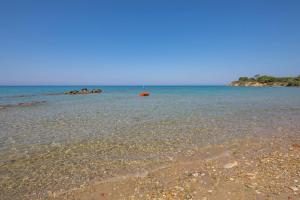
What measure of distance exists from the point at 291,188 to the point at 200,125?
6.75 metres

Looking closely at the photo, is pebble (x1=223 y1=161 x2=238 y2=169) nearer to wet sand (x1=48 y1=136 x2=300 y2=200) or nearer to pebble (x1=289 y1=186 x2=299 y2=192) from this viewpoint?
wet sand (x1=48 y1=136 x2=300 y2=200)

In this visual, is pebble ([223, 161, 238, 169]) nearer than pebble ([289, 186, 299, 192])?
No

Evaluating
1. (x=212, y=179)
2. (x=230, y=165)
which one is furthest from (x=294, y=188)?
(x=212, y=179)

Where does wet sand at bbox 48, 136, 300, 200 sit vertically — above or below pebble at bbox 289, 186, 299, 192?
below

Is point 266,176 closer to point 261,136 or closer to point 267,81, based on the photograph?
point 261,136

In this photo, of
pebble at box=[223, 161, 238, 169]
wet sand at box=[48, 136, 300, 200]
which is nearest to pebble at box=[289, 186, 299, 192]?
wet sand at box=[48, 136, 300, 200]

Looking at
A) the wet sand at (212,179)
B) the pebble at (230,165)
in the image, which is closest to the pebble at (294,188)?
the wet sand at (212,179)

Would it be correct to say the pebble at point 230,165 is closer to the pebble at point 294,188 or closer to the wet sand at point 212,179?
the wet sand at point 212,179

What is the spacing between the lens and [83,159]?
6.22 metres

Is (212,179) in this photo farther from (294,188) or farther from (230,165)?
(294,188)

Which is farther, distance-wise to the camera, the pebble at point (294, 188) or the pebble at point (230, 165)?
the pebble at point (230, 165)

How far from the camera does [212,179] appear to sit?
4684mm

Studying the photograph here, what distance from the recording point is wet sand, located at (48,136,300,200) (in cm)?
404

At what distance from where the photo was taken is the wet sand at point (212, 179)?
13.3ft
